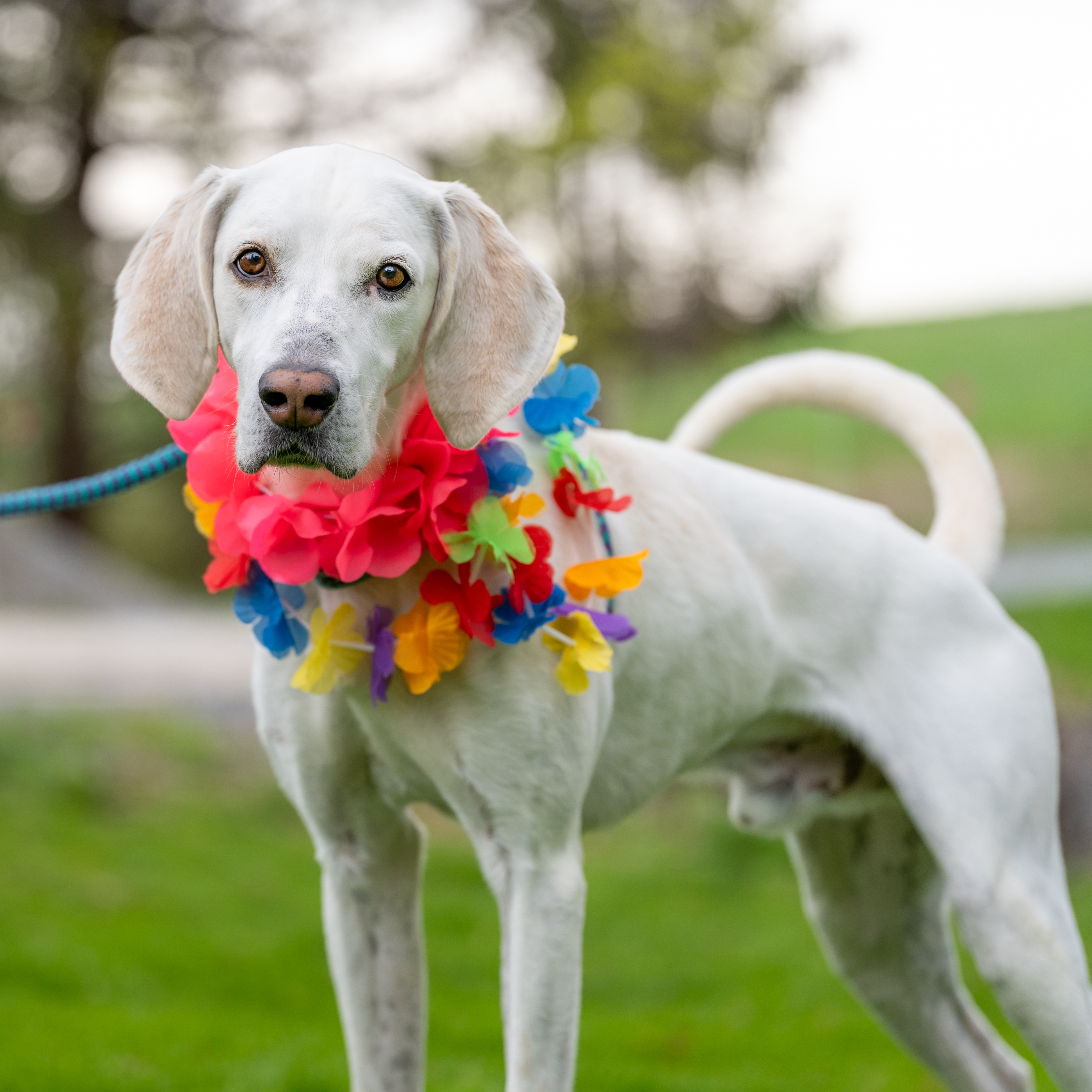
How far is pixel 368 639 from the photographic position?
2154 mm

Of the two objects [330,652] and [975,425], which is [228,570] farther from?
[975,425]

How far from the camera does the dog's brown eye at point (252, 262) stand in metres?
1.92

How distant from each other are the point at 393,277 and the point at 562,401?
496mm

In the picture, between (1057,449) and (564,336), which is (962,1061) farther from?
(1057,449)

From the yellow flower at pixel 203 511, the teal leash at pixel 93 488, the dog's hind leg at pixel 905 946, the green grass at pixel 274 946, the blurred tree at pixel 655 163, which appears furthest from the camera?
the blurred tree at pixel 655 163

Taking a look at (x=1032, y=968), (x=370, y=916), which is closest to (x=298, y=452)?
(x=370, y=916)

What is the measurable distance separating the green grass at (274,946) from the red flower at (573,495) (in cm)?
197

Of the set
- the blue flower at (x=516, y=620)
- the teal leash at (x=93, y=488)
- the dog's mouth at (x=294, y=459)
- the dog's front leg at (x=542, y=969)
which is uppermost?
the dog's mouth at (x=294, y=459)

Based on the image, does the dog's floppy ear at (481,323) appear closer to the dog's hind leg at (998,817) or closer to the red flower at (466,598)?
the red flower at (466,598)

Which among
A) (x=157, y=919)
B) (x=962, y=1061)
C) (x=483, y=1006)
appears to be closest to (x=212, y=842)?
(x=157, y=919)

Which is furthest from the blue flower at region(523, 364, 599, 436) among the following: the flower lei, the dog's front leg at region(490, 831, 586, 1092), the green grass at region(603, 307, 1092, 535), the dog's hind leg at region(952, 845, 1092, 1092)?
the green grass at region(603, 307, 1092, 535)

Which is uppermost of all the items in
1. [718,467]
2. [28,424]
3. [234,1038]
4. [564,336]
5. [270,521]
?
[564,336]

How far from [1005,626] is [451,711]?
1286 mm

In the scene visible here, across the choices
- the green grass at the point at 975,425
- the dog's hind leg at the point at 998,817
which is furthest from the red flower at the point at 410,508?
the green grass at the point at 975,425
